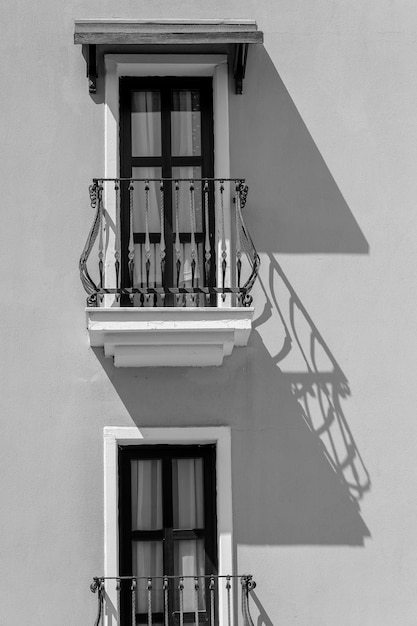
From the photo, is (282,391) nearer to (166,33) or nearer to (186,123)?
(186,123)

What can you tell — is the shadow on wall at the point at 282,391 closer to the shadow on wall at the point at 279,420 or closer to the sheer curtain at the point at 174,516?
the shadow on wall at the point at 279,420

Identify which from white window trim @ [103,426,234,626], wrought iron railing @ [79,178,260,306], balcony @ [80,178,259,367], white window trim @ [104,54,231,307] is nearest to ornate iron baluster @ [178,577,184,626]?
white window trim @ [103,426,234,626]

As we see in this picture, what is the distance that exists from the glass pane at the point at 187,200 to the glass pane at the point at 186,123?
15cm

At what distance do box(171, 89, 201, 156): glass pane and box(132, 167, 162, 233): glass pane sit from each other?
29 centimetres

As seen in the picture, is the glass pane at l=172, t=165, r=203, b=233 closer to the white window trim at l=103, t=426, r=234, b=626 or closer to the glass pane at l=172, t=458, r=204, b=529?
the white window trim at l=103, t=426, r=234, b=626

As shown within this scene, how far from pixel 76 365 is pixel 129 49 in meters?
2.85

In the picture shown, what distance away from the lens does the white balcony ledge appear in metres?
12.3

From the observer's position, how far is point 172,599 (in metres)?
12.6

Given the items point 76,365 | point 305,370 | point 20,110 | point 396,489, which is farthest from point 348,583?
point 20,110

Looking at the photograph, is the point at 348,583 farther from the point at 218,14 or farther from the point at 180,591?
the point at 218,14

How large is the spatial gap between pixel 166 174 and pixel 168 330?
1.72m

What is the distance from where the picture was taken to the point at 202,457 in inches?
507

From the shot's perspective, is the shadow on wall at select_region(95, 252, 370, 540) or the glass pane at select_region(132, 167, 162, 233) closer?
the shadow on wall at select_region(95, 252, 370, 540)

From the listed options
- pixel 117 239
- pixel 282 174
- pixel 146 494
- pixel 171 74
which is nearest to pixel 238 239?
pixel 282 174
